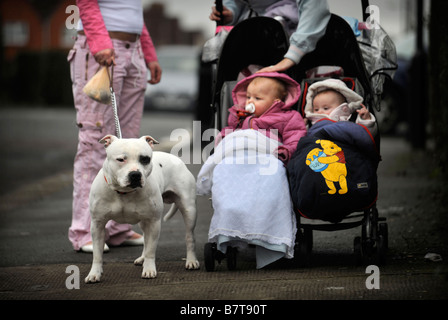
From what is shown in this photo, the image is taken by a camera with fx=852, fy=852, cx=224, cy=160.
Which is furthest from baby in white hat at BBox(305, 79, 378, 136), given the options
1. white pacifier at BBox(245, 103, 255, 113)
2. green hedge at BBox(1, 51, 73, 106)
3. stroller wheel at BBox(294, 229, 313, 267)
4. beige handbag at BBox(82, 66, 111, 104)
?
green hedge at BBox(1, 51, 73, 106)

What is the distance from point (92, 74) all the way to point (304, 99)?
63.0 inches

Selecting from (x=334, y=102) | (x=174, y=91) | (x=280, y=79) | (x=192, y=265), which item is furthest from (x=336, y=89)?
(x=174, y=91)

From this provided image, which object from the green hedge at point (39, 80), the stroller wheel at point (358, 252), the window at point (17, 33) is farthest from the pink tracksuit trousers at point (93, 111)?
the window at point (17, 33)

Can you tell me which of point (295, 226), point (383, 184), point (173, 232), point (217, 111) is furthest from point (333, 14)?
point (383, 184)

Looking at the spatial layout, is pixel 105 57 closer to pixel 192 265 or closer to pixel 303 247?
pixel 192 265

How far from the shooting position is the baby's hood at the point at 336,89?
19.1ft

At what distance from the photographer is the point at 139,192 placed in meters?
5.26

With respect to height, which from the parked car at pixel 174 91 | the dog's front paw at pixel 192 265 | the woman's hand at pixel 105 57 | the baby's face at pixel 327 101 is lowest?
the parked car at pixel 174 91

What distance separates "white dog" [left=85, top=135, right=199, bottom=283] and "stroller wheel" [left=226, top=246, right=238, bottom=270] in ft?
0.83

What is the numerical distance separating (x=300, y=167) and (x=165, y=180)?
3.10 ft

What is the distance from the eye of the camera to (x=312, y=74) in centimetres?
646

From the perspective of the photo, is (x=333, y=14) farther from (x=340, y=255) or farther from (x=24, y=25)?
(x=24, y=25)

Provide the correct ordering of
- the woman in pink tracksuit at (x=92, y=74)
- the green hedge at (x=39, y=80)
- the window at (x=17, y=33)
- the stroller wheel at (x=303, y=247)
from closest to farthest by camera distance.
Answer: the stroller wheel at (x=303, y=247)
the woman in pink tracksuit at (x=92, y=74)
the green hedge at (x=39, y=80)
the window at (x=17, y=33)

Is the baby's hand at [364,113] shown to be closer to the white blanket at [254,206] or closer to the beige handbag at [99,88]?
the white blanket at [254,206]
